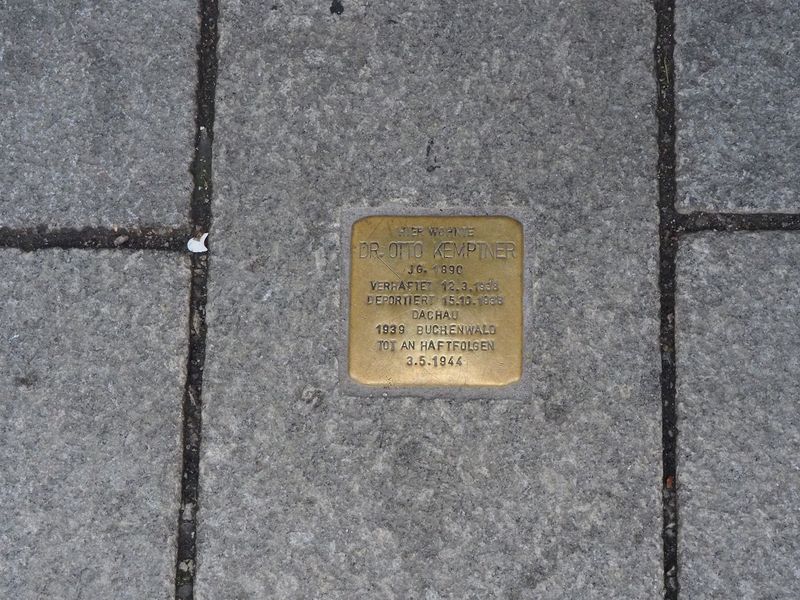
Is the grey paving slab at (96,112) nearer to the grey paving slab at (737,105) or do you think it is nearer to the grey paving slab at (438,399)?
the grey paving slab at (438,399)

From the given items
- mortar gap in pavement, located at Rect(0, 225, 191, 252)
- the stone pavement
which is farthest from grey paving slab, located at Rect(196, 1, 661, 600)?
mortar gap in pavement, located at Rect(0, 225, 191, 252)

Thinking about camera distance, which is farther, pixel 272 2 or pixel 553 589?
pixel 272 2

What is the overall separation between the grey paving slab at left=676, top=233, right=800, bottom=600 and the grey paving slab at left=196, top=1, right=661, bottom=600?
0.09 metres

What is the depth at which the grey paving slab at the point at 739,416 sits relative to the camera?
147cm

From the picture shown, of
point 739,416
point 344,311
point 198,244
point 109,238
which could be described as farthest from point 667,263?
point 109,238

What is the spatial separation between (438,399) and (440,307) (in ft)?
0.72

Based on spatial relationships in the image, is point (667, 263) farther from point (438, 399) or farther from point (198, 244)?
point (198, 244)

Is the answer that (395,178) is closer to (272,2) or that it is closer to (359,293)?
(359,293)

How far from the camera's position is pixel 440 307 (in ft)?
4.95

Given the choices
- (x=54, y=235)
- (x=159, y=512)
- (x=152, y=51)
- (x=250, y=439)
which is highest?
(x=152, y=51)

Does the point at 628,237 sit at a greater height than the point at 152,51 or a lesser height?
lesser

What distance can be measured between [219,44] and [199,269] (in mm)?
575

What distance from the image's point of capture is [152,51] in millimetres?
1617

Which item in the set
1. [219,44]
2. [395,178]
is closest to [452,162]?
[395,178]
